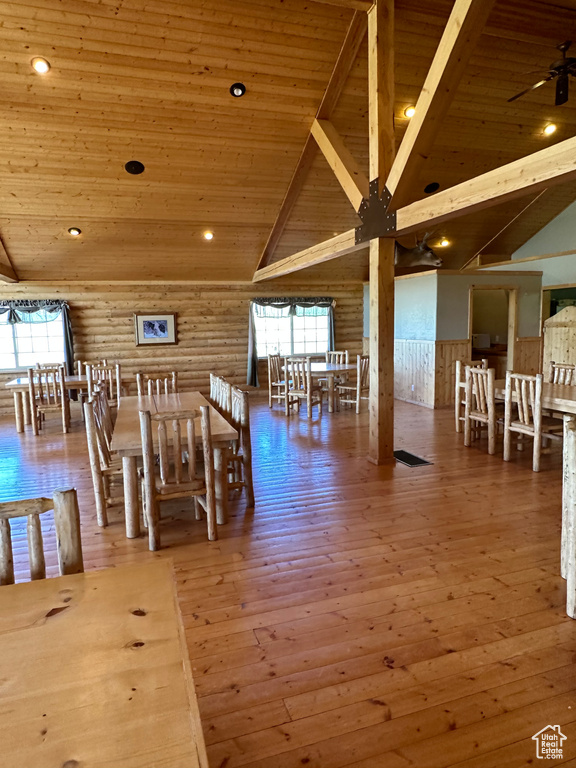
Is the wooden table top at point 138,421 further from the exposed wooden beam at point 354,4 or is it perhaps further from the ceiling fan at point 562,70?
the ceiling fan at point 562,70

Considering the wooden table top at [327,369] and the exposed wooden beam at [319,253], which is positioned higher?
the exposed wooden beam at [319,253]

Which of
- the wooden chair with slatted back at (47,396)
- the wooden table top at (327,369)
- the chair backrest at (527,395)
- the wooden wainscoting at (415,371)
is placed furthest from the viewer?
the wooden wainscoting at (415,371)

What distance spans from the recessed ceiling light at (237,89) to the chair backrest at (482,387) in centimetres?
398

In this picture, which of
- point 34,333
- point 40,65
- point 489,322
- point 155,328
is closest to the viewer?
point 40,65

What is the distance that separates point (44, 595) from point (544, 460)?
16.2 feet

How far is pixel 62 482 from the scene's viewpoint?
452 cm

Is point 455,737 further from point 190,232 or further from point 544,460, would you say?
point 190,232

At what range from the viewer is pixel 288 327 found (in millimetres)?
9844

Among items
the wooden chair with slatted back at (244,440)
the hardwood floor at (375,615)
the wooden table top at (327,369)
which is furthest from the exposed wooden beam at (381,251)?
the wooden table top at (327,369)

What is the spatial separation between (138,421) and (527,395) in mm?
3732

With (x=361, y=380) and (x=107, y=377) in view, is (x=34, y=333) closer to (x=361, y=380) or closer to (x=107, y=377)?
(x=107, y=377)

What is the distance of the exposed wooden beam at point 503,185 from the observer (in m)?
2.77

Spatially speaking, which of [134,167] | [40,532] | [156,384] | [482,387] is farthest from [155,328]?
[40,532]

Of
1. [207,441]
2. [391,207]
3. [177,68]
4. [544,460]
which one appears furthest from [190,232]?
[544,460]
